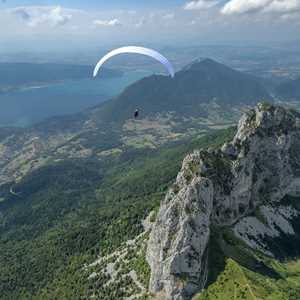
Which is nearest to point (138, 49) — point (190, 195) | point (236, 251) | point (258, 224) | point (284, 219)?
point (190, 195)

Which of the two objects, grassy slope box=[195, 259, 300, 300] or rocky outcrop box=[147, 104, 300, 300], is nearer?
grassy slope box=[195, 259, 300, 300]

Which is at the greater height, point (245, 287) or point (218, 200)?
point (218, 200)

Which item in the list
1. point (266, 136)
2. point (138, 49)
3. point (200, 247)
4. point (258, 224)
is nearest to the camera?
point (138, 49)

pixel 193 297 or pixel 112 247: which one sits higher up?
pixel 193 297

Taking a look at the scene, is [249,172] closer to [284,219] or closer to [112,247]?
[284,219]

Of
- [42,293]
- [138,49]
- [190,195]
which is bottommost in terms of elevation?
[42,293]

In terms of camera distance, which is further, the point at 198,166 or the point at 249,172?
the point at 249,172

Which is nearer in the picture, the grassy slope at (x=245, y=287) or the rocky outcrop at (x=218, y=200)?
the grassy slope at (x=245, y=287)

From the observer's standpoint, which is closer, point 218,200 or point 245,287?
point 245,287
